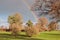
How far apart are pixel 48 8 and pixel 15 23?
0.74 meters

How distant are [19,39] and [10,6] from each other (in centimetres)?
71

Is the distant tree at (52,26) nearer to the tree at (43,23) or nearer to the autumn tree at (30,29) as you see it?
the tree at (43,23)

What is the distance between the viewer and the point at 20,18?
2.70 m

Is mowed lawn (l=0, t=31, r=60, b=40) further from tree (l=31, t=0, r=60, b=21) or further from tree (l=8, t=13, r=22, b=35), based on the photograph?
tree (l=31, t=0, r=60, b=21)

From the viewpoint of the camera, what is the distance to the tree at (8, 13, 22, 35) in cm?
265

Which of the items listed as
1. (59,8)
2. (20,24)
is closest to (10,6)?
(20,24)

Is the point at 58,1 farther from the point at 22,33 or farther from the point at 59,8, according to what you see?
the point at 22,33

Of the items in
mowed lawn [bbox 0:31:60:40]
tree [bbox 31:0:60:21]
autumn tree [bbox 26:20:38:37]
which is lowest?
mowed lawn [bbox 0:31:60:40]

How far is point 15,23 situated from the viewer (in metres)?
2.66

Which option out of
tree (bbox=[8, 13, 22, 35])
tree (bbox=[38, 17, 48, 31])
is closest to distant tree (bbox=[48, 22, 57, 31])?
tree (bbox=[38, 17, 48, 31])

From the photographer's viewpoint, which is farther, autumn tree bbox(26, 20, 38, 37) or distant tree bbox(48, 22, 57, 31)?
distant tree bbox(48, 22, 57, 31)

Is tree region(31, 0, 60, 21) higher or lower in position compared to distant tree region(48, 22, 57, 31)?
higher

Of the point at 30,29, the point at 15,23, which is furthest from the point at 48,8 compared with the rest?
the point at 15,23

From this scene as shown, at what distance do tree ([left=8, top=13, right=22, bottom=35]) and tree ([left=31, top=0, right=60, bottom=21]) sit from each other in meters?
0.38
